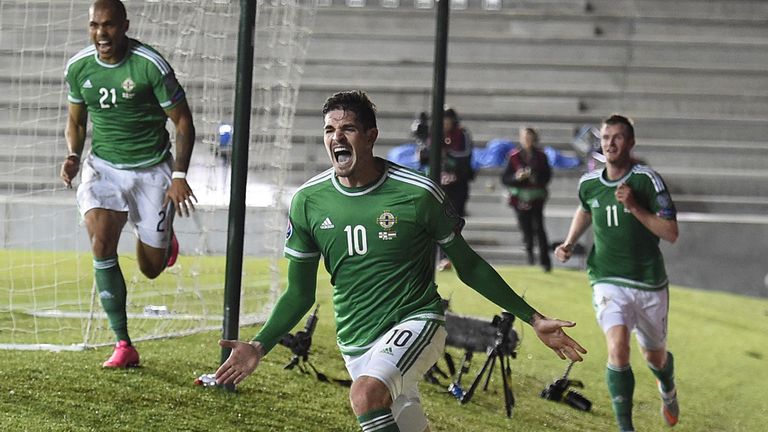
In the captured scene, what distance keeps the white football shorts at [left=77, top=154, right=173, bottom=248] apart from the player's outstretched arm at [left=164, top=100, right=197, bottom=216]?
0.28 meters

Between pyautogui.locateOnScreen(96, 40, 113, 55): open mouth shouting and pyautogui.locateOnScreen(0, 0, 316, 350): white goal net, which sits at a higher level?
pyautogui.locateOnScreen(96, 40, 113, 55): open mouth shouting

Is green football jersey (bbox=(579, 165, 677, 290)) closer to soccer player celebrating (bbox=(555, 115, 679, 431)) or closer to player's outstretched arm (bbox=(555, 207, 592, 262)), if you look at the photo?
soccer player celebrating (bbox=(555, 115, 679, 431))

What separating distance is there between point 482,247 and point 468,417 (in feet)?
35.0

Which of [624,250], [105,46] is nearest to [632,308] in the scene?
[624,250]

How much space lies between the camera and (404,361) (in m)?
4.50

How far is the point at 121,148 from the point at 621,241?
2.91m

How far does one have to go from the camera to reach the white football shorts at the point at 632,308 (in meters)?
7.09

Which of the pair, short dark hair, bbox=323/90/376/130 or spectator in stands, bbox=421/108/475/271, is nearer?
short dark hair, bbox=323/90/376/130

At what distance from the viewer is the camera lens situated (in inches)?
318

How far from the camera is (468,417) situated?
7.20 meters

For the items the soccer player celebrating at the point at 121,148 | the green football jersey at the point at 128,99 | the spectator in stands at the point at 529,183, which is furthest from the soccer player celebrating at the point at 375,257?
the spectator in stands at the point at 529,183

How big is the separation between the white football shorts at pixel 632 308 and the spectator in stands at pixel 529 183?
802cm

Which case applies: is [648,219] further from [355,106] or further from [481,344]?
[355,106]

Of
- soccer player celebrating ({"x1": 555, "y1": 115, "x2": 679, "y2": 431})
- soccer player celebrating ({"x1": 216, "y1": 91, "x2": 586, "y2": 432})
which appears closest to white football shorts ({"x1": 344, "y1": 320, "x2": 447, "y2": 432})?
soccer player celebrating ({"x1": 216, "y1": 91, "x2": 586, "y2": 432})
